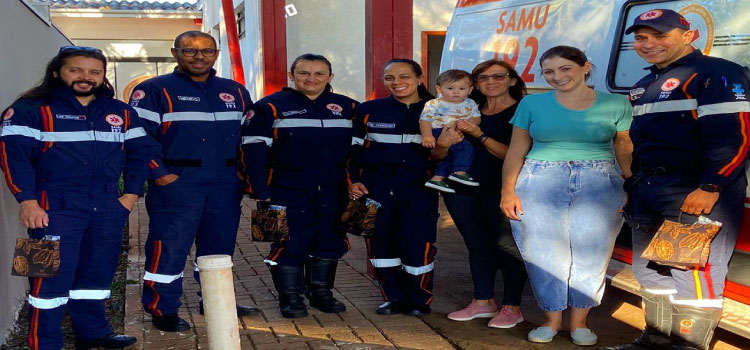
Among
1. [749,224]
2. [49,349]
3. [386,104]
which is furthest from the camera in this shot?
[386,104]

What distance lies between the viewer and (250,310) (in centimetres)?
536

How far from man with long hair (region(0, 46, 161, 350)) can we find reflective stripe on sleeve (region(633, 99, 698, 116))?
275 cm

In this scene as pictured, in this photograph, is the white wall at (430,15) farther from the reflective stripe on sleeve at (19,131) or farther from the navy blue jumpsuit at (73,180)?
the reflective stripe on sleeve at (19,131)

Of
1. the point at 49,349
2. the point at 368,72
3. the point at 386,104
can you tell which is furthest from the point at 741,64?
the point at 49,349

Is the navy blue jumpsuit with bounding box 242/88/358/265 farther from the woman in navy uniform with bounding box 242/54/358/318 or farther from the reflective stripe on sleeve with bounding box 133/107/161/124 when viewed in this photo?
the reflective stripe on sleeve with bounding box 133/107/161/124

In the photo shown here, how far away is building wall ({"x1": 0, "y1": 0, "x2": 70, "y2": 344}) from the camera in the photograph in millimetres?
5008

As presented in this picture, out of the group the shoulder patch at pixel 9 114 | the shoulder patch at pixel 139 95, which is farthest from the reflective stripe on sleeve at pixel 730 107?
the shoulder patch at pixel 9 114

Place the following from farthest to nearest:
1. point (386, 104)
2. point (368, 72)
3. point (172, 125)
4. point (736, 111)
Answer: point (368, 72)
point (386, 104)
point (172, 125)
point (736, 111)

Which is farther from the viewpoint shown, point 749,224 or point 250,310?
point 250,310

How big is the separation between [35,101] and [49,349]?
53.3 inches

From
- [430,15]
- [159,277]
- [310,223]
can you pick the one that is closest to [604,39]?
[310,223]

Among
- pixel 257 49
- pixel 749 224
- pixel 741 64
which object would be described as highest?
pixel 257 49

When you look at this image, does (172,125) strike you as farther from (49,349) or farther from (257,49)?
(257,49)

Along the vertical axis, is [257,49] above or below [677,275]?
above
